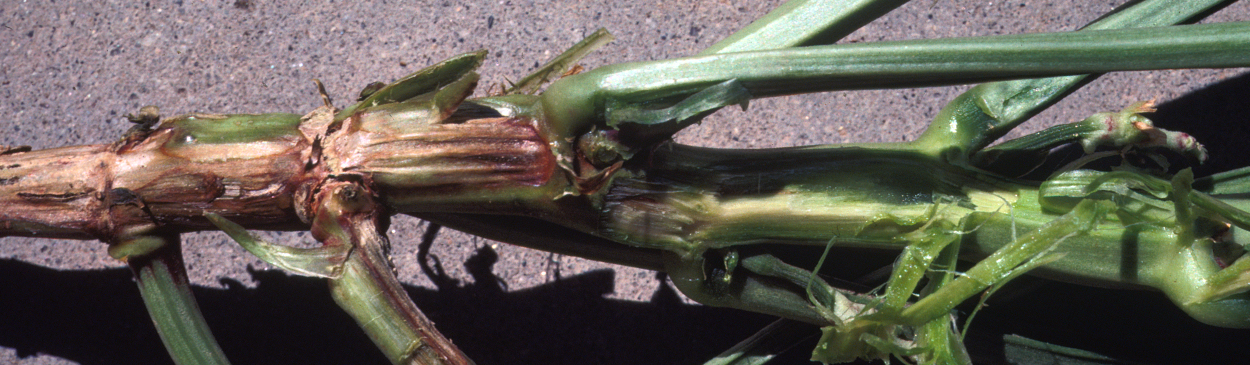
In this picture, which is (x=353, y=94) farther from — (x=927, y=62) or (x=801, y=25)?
(x=927, y=62)

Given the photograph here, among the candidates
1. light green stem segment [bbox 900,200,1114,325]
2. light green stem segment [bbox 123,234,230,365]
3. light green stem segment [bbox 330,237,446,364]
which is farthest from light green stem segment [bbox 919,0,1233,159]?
light green stem segment [bbox 123,234,230,365]

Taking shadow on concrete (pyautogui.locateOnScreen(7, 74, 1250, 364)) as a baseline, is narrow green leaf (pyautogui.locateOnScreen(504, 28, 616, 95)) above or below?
above

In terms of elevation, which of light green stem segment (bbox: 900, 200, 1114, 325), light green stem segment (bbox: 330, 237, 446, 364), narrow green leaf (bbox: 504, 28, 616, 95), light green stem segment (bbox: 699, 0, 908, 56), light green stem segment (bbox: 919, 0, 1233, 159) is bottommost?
light green stem segment (bbox: 900, 200, 1114, 325)

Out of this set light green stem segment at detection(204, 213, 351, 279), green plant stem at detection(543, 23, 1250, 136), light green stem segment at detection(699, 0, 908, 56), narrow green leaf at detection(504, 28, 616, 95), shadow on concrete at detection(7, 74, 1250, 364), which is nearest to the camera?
green plant stem at detection(543, 23, 1250, 136)

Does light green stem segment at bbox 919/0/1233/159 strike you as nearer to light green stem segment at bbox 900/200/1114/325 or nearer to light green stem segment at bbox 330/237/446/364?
light green stem segment at bbox 900/200/1114/325

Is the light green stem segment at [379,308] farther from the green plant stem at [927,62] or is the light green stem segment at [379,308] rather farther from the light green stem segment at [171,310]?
the green plant stem at [927,62]
